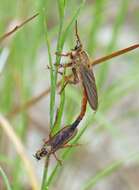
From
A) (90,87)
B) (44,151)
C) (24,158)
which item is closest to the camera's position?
(90,87)

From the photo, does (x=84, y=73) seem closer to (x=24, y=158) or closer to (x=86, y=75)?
(x=86, y=75)

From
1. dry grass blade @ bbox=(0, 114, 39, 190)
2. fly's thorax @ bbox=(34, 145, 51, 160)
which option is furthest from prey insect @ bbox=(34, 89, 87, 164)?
dry grass blade @ bbox=(0, 114, 39, 190)

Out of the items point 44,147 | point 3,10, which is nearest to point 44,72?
point 3,10

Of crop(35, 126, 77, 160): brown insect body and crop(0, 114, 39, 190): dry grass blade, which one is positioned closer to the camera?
crop(35, 126, 77, 160): brown insect body

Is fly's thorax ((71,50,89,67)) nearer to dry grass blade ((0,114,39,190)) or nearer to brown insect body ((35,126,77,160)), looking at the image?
Result: brown insect body ((35,126,77,160))

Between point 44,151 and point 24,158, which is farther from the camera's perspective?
point 24,158

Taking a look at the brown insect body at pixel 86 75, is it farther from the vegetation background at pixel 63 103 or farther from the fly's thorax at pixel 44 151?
the fly's thorax at pixel 44 151

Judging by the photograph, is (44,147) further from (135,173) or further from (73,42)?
(135,173)

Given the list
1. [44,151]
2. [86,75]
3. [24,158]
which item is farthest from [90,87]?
[24,158]
